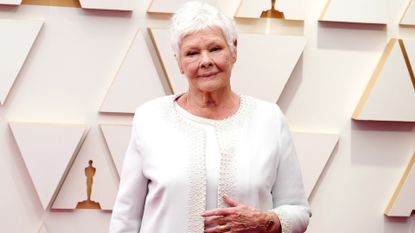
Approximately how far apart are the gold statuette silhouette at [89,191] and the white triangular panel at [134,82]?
0.70ft

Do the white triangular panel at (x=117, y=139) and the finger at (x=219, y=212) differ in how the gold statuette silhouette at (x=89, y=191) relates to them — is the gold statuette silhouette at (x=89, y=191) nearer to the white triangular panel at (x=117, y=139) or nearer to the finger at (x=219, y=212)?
the white triangular panel at (x=117, y=139)

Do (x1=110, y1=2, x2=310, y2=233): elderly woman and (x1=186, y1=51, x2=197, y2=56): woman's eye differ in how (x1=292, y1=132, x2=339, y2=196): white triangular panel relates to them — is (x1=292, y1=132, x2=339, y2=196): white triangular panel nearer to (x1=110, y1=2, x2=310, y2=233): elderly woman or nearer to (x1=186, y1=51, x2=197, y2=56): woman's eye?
(x1=110, y1=2, x2=310, y2=233): elderly woman

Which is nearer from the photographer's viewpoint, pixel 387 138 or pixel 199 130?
pixel 199 130

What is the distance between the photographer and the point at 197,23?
1.59 meters

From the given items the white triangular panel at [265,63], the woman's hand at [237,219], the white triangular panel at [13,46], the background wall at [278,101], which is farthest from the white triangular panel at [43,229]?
the woman's hand at [237,219]

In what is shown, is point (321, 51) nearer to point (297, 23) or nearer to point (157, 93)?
point (297, 23)

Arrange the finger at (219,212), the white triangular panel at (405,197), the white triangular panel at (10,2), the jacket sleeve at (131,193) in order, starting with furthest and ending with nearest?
the white triangular panel at (405,197)
the white triangular panel at (10,2)
the jacket sleeve at (131,193)
the finger at (219,212)

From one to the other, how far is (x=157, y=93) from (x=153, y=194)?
→ 755 millimetres

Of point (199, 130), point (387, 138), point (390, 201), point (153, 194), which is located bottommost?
point (153, 194)

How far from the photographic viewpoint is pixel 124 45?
2285 mm

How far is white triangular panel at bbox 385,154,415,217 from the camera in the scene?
2424 millimetres

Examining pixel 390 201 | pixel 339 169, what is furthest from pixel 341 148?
pixel 390 201

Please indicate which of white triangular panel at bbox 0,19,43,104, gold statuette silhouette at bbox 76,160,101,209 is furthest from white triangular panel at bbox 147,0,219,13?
gold statuette silhouette at bbox 76,160,101,209

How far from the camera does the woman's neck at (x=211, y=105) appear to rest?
65.0 inches
